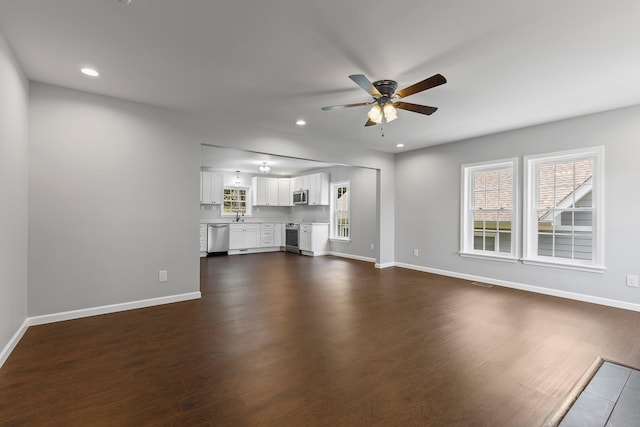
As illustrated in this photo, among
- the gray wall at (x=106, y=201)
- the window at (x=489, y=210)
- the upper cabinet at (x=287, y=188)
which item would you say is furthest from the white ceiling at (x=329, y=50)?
the upper cabinet at (x=287, y=188)

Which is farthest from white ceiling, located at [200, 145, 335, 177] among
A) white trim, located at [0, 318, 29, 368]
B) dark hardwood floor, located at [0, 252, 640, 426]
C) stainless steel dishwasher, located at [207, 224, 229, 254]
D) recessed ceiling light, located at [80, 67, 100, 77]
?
white trim, located at [0, 318, 29, 368]

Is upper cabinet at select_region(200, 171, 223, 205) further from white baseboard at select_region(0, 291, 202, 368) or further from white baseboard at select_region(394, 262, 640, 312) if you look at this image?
white baseboard at select_region(394, 262, 640, 312)

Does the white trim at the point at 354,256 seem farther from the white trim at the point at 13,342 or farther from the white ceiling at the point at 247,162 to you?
the white trim at the point at 13,342

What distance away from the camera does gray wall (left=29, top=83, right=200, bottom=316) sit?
3172mm

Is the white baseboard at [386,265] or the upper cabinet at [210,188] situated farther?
the upper cabinet at [210,188]

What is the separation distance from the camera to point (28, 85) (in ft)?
10.0

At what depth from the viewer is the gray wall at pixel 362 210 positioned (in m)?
7.30

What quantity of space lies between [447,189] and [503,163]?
106 centimetres

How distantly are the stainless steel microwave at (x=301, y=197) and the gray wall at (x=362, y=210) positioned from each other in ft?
4.21

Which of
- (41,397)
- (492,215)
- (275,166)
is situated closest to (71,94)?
(41,397)

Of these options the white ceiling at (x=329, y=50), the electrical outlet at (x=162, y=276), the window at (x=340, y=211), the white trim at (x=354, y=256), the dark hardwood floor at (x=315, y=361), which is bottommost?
the dark hardwood floor at (x=315, y=361)

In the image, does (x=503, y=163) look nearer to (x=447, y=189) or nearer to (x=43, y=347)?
(x=447, y=189)

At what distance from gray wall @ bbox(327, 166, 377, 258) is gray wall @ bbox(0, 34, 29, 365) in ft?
19.7

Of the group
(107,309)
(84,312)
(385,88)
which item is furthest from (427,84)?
(84,312)
